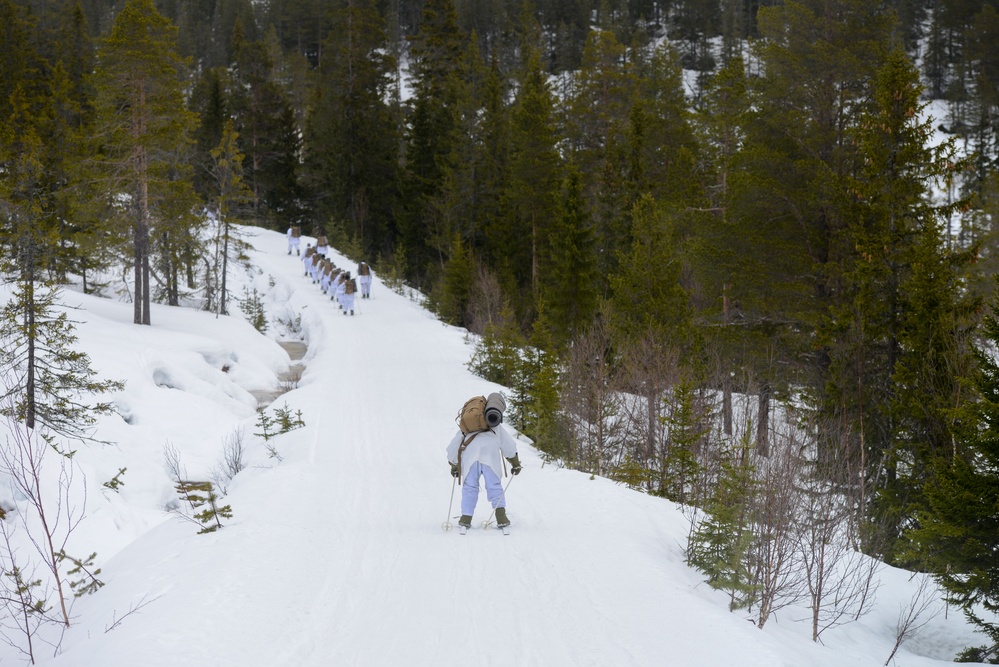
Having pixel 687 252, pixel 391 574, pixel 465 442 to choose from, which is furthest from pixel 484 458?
pixel 687 252

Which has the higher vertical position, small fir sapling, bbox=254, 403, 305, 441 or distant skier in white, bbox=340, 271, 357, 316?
distant skier in white, bbox=340, 271, 357, 316

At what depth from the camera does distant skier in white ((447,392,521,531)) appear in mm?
9336

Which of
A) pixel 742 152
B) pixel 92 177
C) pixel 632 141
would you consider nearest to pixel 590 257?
pixel 632 141

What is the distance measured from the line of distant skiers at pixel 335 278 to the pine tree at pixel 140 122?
326 inches

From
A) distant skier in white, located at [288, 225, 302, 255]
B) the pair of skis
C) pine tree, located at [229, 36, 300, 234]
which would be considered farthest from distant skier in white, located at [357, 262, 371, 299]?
the pair of skis

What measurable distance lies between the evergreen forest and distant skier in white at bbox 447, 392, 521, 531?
2508 millimetres

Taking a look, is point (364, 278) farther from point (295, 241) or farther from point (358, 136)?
point (358, 136)

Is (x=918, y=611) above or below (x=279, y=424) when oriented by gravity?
below

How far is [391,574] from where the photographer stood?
7.68m

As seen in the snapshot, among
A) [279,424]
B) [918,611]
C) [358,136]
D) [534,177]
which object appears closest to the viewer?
[918,611]

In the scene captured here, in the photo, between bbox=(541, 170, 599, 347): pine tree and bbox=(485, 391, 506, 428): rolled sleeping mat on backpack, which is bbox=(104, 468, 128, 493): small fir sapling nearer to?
bbox=(485, 391, 506, 428): rolled sleeping mat on backpack

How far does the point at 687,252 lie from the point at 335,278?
1970cm

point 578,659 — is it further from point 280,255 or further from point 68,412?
point 280,255

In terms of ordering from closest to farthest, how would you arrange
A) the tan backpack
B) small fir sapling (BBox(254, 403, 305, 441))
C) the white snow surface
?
the white snow surface → the tan backpack → small fir sapling (BBox(254, 403, 305, 441))
